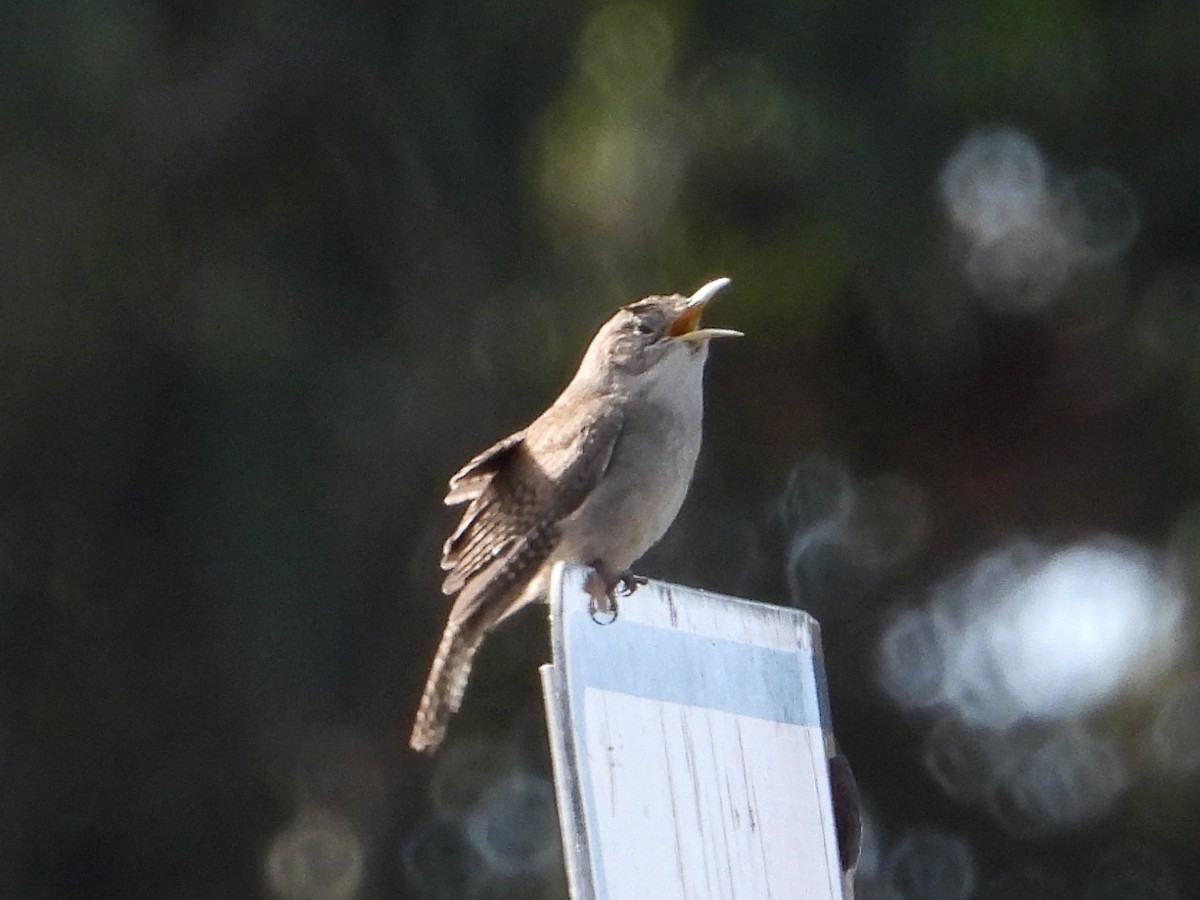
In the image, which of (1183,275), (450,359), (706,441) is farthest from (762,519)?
(1183,275)

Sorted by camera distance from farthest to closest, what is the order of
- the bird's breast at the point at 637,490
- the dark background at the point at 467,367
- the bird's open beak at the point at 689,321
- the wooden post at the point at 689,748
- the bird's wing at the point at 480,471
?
1. the dark background at the point at 467,367
2. the bird's open beak at the point at 689,321
3. the bird's wing at the point at 480,471
4. the bird's breast at the point at 637,490
5. the wooden post at the point at 689,748

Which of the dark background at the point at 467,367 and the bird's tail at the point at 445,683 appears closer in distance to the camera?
the bird's tail at the point at 445,683

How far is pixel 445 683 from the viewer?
4262 mm

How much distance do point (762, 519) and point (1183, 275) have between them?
1.49 meters

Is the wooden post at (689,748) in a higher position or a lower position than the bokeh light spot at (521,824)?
lower

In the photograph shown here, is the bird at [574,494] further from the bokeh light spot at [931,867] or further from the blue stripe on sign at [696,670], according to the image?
the bokeh light spot at [931,867]

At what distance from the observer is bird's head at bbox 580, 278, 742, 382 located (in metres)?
4.43

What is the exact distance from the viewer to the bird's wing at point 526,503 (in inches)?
165

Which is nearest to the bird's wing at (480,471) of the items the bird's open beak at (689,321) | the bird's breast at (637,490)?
the bird's breast at (637,490)

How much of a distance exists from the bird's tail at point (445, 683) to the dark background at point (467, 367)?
2098 millimetres

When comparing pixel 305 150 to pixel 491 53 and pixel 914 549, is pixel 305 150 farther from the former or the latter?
pixel 914 549

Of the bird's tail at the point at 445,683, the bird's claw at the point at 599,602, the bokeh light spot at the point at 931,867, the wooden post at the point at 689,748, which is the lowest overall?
the wooden post at the point at 689,748

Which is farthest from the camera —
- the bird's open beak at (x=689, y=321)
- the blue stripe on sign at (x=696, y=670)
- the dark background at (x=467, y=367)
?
the dark background at (x=467, y=367)

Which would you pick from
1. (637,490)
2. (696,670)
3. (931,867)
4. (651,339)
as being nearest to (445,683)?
(637,490)
